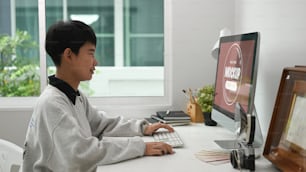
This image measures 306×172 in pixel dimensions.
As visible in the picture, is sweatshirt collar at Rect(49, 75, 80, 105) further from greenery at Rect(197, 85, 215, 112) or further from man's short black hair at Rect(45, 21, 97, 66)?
greenery at Rect(197, 85, 215, 112)

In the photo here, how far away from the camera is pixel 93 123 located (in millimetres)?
1790

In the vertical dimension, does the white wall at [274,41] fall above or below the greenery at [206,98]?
above

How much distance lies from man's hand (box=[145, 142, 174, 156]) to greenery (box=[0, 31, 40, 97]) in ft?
5.30

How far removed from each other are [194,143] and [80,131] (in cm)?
57

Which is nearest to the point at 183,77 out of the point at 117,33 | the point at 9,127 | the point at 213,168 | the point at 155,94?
the point at 155,94

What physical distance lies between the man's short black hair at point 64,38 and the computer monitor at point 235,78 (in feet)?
1.96

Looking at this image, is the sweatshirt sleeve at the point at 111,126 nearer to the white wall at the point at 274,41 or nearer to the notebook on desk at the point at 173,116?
the notebook on desk at the point at 173,116

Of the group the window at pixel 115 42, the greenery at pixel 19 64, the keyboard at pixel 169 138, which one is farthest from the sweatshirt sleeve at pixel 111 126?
the greenery at pixel 19 64

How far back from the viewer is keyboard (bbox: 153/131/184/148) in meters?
1.59

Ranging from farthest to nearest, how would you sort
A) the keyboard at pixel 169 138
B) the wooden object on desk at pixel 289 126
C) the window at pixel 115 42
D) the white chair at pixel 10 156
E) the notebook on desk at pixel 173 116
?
1. the window at pixel 115 42
2. the notebook on desk at pixel 173 116
3. the white chair at pixel 10 156
4. the keyboard at pixel 169 138
5. the wooden object on desk at pixel 289 126

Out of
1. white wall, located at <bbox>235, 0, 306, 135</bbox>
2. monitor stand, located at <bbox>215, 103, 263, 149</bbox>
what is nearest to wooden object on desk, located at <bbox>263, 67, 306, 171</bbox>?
monitor stand, located at <bbox>215, 103, 263, 149</bbox>

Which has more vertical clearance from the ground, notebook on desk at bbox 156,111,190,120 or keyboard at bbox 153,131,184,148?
notebook on desk at bbox 156,111,190,120

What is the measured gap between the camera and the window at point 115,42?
2807 millimetres

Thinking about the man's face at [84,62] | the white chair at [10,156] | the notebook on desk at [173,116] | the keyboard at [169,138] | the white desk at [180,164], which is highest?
the man's face at [84,62]
